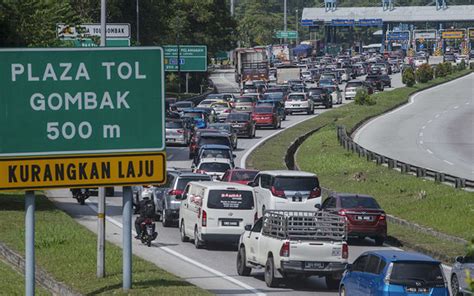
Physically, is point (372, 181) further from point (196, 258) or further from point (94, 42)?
point (196, 258)

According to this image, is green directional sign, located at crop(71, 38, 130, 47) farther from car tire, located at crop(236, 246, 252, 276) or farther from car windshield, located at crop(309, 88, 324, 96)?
car windshield, located at crop(309, 88, 324, 96)

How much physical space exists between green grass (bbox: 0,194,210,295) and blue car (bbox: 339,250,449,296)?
3.01 meters

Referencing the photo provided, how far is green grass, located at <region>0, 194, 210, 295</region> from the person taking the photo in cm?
2166

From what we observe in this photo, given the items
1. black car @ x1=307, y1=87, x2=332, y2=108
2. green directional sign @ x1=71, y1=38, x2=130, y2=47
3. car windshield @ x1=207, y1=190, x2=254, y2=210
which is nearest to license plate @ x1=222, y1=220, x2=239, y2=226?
car windshield @ x1=207, y1=190, x2=254, y2=210

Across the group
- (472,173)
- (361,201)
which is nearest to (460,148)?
(472,173)

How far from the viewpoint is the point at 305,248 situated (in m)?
25.1

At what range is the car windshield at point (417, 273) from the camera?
20.6 meters

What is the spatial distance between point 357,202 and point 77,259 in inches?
450

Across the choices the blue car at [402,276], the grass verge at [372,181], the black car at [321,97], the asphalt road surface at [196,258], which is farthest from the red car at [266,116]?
the blue car at [402,276]

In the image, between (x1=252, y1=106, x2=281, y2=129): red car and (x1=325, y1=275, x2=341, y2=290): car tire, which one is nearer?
(x1=325, y1=275, x2=341, y2=290): car tire

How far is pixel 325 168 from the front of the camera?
51938mm

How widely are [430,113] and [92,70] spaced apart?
70.8 m

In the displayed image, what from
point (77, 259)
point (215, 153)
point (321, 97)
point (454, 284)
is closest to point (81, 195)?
point (215, 153)

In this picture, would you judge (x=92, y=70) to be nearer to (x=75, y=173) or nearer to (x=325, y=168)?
(x=75, y=173)
